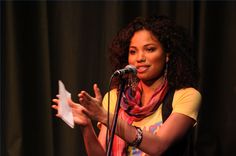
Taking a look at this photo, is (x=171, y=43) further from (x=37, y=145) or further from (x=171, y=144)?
(x=37, y=145)

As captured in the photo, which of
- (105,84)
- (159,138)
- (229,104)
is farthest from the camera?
(105,84)

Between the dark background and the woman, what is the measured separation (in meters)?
0.38

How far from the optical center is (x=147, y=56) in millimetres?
1914

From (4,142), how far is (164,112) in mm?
1034

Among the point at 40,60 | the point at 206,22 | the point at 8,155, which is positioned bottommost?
the point at 8,155

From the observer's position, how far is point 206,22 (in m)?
2.36

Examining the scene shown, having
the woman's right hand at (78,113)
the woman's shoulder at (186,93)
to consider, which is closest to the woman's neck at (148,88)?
the woman's shoulder at (186,93)

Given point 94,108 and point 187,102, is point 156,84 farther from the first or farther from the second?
point 94,108

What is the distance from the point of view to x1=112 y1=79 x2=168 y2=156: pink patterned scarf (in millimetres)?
1930

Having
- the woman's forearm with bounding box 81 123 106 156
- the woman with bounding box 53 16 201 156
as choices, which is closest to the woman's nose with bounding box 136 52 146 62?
the woman with bounding box 53 16 201 156

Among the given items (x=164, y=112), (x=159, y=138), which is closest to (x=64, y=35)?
(x=164, y=112)

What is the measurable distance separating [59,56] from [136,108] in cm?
72

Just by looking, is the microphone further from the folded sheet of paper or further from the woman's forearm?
the woman's forearm

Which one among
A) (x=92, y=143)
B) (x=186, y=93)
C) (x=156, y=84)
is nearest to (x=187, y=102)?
(x=186, y=93)
